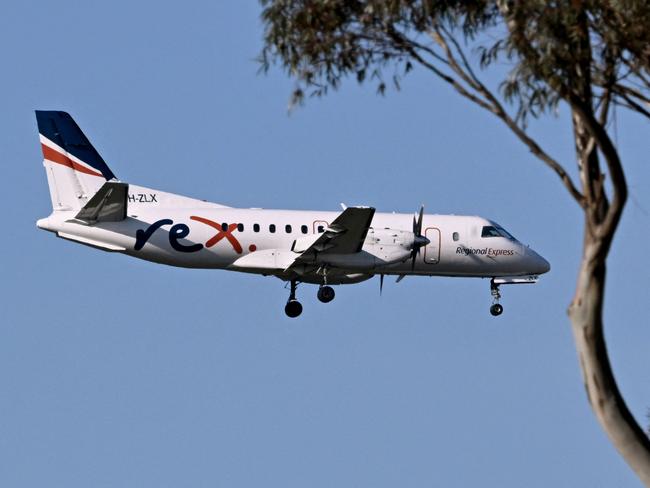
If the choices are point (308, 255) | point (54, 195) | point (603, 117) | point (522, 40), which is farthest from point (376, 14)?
point (54, 195)

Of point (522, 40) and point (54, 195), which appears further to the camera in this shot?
point (54, 195)

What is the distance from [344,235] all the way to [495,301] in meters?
7.52

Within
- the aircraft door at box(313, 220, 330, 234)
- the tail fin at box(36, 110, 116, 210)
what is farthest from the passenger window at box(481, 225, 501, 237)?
the tail fin at box(36, 110, 116, 210)

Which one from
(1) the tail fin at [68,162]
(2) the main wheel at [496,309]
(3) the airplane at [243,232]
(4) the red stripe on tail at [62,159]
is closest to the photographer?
(3) the airplane at [243,232]

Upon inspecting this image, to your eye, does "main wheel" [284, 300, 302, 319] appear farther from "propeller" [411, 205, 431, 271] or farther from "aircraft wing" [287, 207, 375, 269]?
"propeller" [411, 205, 431, 271]

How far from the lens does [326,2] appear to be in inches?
976

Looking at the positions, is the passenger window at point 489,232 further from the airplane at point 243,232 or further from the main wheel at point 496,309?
the main wheel at point 496,309

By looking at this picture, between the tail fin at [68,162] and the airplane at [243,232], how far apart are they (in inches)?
1.3

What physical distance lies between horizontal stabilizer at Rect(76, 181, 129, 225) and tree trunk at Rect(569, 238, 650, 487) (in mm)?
19117

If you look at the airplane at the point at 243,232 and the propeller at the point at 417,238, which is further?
the propeller at the point at 417,238

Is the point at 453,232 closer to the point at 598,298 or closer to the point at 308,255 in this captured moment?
the point at 308,255

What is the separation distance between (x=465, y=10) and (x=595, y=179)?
413 cm

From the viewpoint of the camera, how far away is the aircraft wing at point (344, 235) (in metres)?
39.3

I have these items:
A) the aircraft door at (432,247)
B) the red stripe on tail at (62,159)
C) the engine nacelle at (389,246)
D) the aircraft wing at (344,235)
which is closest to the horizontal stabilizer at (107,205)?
the red stripe on tail at (62,159)
